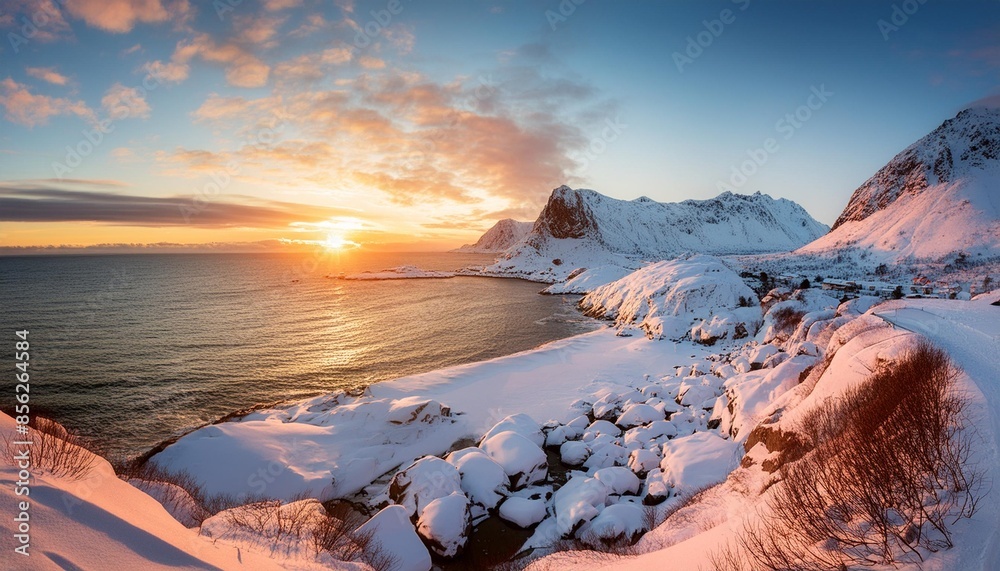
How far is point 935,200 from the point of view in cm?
11606

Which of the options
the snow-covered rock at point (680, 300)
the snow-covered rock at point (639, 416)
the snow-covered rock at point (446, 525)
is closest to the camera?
the snow-covered rock at point (446, 525)

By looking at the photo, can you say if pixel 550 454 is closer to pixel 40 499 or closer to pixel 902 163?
pixel 40 499

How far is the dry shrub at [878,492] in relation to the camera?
22.3 ft

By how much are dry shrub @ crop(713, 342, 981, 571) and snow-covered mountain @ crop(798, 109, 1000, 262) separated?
4968 inches

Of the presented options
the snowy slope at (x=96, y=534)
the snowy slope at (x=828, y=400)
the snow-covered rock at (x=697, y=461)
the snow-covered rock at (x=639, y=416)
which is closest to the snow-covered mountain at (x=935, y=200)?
the snowy slope at (x=828, y=400)

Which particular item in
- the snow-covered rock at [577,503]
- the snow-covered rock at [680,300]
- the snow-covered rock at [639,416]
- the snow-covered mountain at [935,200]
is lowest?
the snow-covered rock at [577,503]

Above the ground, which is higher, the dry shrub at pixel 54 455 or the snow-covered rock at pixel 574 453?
the dry shrub at pixel 54 455

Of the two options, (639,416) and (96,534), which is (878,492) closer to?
(96,534)

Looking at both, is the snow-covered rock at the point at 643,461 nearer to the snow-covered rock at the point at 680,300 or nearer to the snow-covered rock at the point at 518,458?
the snow-covered rock at the point at 518,458

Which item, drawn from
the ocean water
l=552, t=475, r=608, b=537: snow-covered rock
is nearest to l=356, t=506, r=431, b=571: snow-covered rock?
l=552, t=475, r=608, b=537: snow-covered rock

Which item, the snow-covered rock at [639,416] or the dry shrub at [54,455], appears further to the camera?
the snow-covered rock at [639,416]

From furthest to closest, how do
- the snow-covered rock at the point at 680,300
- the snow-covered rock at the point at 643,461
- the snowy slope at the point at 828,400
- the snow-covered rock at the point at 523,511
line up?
the snow-covered rock at the point at 680,300, the snow-covered rock at the point at 643,461, the snow-covered rock at the point at 523,511, the snowy slope at the point at 828,400

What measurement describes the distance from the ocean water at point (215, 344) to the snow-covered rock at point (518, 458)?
1948 centimetres

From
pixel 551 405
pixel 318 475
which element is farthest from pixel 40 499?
pixel 551 405
